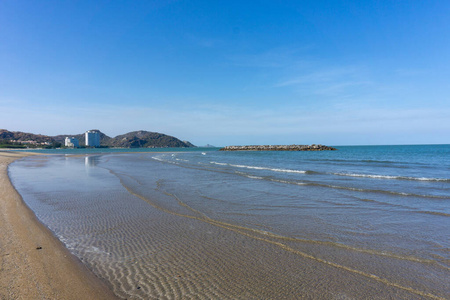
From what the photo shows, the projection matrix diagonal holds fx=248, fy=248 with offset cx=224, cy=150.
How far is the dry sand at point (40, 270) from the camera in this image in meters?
3.70

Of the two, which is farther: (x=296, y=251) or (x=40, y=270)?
(x=296, y=251)

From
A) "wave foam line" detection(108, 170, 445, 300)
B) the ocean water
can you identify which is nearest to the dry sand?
the ocean water

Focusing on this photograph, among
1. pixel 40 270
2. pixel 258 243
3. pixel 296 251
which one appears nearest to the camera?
pixel 40 270

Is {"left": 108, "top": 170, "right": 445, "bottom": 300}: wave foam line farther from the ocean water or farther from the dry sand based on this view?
the dry sand

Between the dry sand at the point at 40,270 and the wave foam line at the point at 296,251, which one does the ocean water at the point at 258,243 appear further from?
the dry sand at the point at 40,270

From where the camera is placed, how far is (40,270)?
172 inches

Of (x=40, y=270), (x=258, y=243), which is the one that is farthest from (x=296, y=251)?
(x=40, y=270)

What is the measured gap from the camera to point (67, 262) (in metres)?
4.72

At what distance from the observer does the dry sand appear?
12.1 ft

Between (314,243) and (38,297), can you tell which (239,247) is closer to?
(314,243)

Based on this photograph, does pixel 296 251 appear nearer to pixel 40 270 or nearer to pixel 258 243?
pixel 258 243

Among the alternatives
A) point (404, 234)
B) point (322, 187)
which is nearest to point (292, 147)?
point (322, 187)

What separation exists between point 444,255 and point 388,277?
6.94ft

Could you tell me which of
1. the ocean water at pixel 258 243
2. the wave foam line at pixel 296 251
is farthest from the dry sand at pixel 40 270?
the wave foam line at pixel 296 251
